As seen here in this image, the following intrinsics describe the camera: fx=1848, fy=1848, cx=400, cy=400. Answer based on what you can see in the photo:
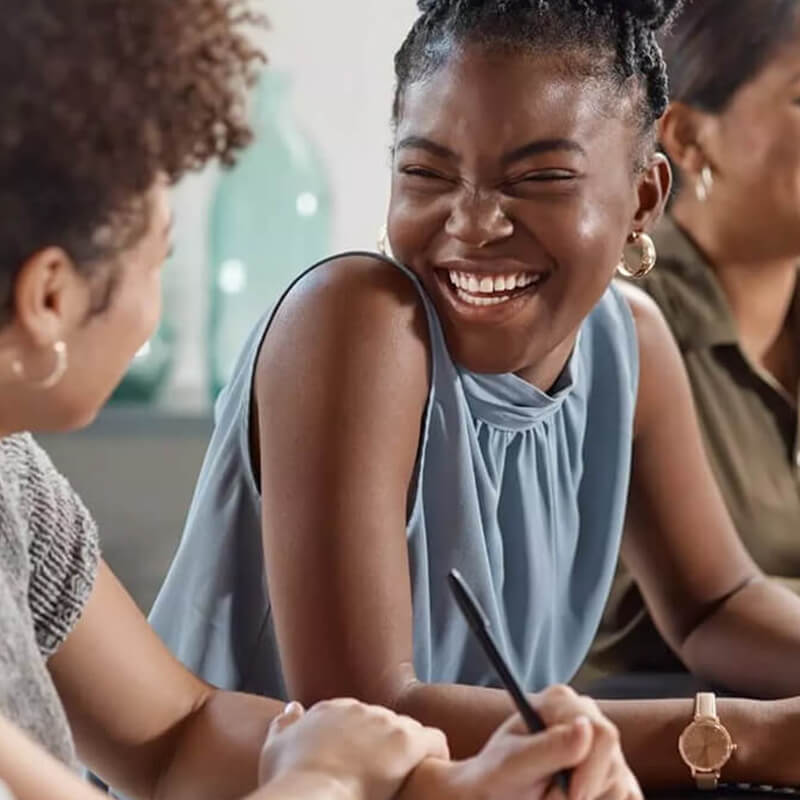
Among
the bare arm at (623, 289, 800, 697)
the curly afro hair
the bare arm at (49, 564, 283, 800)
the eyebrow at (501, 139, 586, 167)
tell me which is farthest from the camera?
the bare arm at (623, 289, 800, 697)

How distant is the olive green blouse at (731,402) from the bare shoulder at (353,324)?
0.67 m

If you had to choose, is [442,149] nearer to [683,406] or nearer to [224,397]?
[224,397]

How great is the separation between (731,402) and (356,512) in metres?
0.80

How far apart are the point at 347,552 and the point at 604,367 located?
385 millimetres

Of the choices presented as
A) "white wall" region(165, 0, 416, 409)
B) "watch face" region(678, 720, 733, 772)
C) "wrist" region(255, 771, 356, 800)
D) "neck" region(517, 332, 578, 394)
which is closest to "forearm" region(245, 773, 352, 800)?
"wrist" region(255, 771, 356, 800)

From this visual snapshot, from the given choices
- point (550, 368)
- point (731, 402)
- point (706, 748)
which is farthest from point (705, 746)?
point (731, 402)

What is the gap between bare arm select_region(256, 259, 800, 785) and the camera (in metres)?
1.16

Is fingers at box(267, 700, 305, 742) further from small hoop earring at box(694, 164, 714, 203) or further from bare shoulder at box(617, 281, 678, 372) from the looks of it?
small hoop earring at box(694, 164, 714, 203)

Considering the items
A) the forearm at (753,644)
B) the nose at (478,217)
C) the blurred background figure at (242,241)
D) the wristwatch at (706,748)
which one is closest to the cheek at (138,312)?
the nose at (478,217)

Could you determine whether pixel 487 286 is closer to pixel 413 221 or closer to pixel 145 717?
pixel 413 221

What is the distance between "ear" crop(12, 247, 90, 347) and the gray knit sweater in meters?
0.18

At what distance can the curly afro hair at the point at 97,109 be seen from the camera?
75 centimetres

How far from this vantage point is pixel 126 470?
2502 millimetres

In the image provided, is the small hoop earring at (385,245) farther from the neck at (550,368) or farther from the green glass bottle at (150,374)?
the green glass bottle at (150,374)
